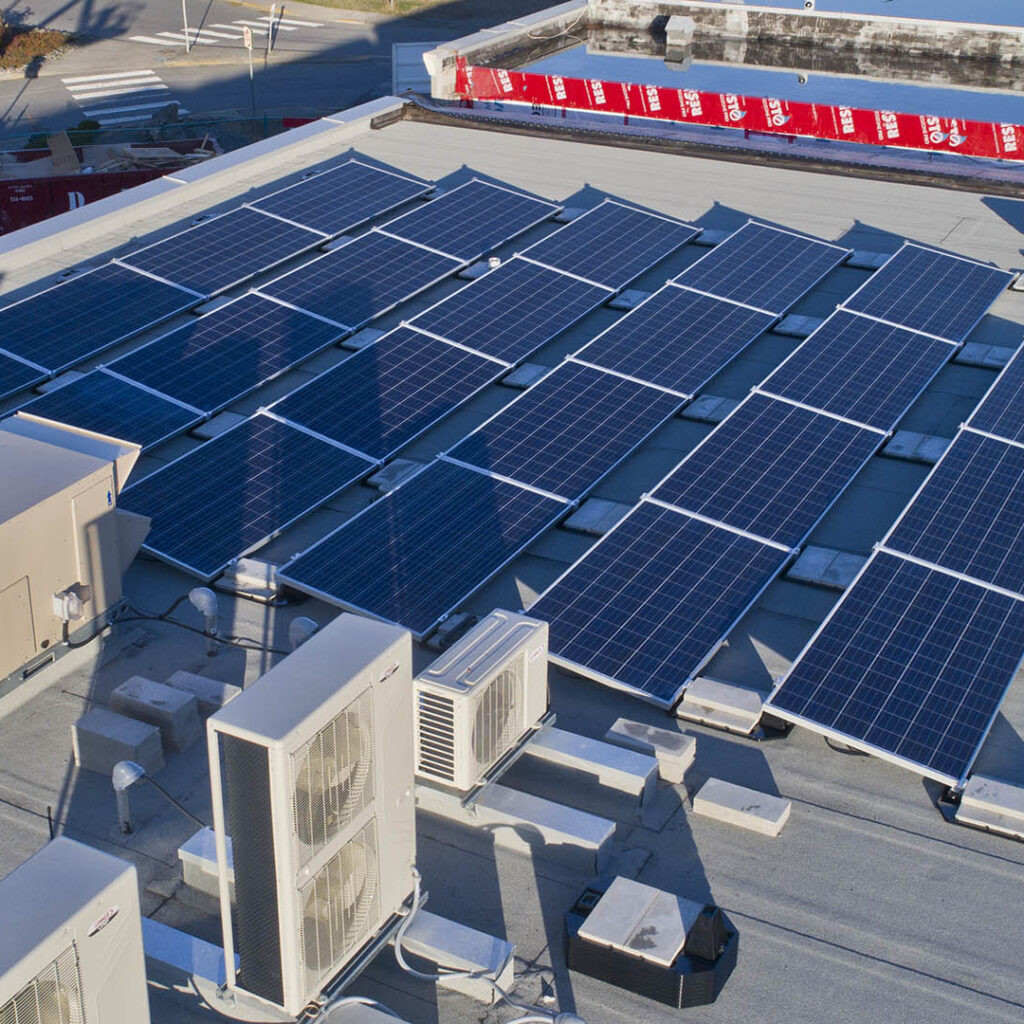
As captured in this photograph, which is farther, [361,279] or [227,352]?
[361,279]

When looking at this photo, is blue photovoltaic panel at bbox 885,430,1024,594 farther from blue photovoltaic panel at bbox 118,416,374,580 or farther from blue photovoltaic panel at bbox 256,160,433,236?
blue photovoltaic panel at bbox 256,160,433,236

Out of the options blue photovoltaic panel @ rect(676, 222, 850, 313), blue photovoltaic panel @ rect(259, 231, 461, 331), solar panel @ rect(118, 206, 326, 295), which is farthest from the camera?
solar panel @ rect(118, 206, 326, 295)

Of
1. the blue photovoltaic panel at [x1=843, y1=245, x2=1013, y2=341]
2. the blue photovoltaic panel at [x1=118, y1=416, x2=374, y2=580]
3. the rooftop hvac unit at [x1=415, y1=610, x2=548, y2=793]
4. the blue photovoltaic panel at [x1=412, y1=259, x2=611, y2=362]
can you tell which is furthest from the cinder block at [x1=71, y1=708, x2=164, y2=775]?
the blue photovoltaic panel at [x1=843, y1=245, x2=1013, y2=341]

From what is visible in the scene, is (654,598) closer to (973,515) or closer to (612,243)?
(973,515)

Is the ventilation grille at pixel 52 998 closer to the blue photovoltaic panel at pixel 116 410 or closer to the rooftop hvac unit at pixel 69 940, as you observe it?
the rooftop hvac unit at pixel 69 940

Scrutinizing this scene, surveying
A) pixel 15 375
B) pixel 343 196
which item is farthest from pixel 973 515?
pixel 343 196

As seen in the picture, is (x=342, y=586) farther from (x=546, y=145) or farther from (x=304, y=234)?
(x=546, y=145)

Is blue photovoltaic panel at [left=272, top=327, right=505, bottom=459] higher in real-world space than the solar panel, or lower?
lower
